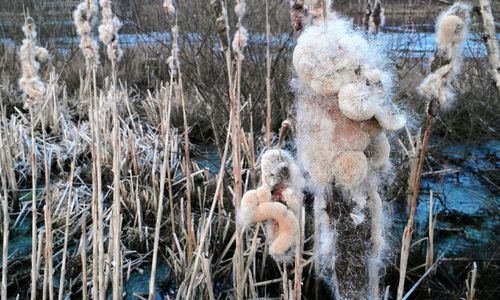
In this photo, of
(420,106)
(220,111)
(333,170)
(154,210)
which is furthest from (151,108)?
(333,170)

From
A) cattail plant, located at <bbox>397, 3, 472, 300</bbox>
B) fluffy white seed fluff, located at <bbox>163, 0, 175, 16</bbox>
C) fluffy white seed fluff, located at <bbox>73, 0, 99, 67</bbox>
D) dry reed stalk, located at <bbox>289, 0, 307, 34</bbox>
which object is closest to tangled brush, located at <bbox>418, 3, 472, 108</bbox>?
cattail plant, located at <bbox>397, 3, 472, 300</bbox>

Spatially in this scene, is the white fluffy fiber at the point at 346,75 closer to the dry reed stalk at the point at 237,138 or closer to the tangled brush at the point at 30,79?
the dry reed stalk at the point at 237,138

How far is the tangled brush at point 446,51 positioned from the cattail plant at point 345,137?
0.25ft

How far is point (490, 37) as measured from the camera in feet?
4.63

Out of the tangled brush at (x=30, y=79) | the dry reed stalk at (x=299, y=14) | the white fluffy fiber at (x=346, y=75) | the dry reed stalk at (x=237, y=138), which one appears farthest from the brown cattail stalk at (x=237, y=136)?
the tangled brush at (x=30, y=79)

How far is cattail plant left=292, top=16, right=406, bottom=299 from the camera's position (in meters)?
0.94

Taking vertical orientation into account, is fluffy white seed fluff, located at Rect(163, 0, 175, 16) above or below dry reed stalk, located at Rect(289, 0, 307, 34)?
above

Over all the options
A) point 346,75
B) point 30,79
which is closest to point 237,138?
point 346,75

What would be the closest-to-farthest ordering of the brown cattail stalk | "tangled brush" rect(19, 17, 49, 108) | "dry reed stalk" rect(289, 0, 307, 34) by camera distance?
"dry reed stalk" rect(289, 0, 307, 34)
the brown cattail stalk
"tangled brush" rect(19, 17, 49, 108)

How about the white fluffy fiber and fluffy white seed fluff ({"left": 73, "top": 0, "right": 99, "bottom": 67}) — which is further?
fluffy white seed fluff ({"left": 73, "top": 0, "right": 99, "bottom": 67})

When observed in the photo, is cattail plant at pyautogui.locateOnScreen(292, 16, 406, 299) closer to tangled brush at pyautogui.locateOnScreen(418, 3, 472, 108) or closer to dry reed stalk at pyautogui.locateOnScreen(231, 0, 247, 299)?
tangled brush at pyautogui.locateOnScreen(418, 3, 472, 108)

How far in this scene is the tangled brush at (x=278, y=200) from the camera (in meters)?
1.02

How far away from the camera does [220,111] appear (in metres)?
3.77

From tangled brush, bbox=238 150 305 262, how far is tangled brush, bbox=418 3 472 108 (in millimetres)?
297
